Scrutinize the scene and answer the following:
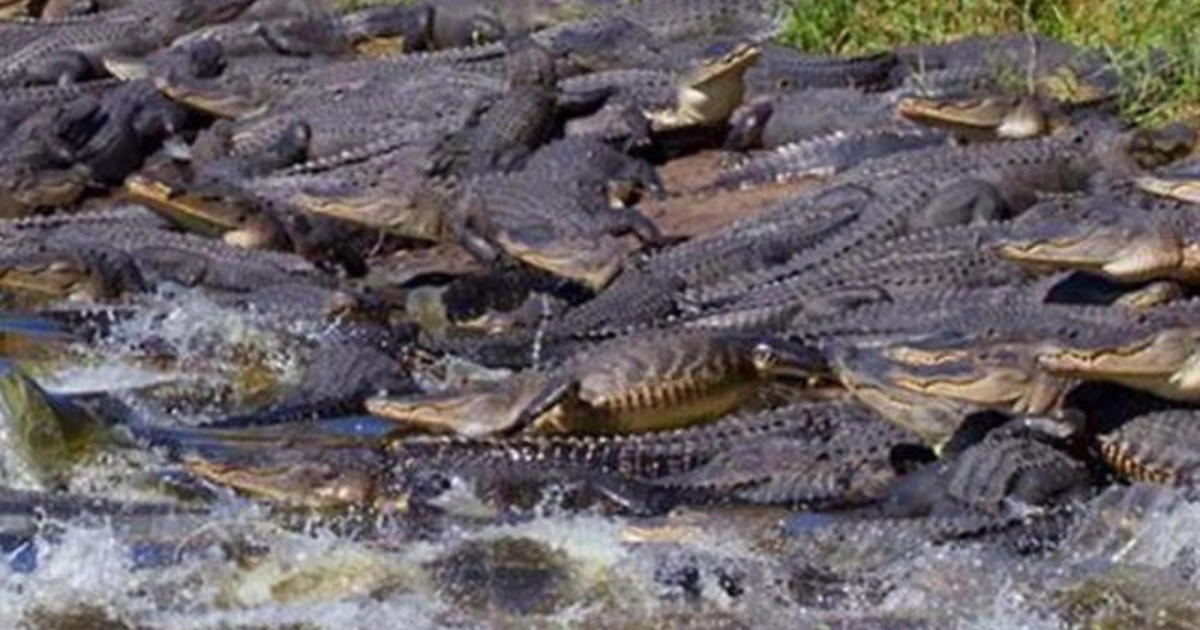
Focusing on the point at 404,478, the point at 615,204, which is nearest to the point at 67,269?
the point at 615,204

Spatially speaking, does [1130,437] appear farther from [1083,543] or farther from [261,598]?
[261,598]

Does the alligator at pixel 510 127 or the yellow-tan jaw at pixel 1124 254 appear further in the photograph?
the alligator at pixel 510 127

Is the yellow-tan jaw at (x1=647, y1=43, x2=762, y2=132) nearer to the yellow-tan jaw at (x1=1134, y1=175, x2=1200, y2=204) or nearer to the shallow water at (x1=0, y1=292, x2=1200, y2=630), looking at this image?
the yellow-tan jaw at (x1=1134, y1=175, x2=1200, y2=204)

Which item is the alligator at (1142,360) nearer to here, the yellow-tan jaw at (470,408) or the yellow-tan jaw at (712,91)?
the yellow-tan jaw at (470,408)

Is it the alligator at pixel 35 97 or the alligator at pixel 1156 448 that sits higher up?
the alligator at pixel 1156 448

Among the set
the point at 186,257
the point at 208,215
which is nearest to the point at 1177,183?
the point at 186,257

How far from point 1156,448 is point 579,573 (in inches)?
52.6

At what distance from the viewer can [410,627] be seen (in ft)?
21.6

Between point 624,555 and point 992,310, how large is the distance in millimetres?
1536

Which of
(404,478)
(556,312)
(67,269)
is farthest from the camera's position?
(67,269)

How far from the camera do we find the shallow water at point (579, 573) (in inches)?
257

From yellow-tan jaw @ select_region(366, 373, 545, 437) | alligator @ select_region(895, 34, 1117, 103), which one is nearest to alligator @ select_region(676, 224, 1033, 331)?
yellow-tan jaw @ select_region(366, 373, 545, 437)

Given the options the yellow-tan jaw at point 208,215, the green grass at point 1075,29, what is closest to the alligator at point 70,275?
the yellow-tan jaw at point 208,215

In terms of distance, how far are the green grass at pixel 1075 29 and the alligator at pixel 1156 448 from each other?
2683 millimetres
